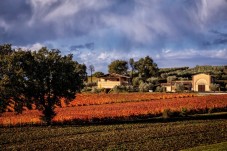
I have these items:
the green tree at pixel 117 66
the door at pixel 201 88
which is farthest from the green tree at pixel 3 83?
the green tree at pixel 117 66

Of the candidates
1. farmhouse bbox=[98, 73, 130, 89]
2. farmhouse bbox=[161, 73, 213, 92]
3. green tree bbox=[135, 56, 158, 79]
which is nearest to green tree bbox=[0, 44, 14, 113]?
farmhouse bbox=[161, 73, 213, 92]

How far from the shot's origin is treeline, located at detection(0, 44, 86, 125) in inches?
1629

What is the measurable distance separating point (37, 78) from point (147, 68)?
124 m

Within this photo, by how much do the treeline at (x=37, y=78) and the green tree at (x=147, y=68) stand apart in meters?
119

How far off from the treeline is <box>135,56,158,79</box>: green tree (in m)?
119

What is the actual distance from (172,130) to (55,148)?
1283 centimetres

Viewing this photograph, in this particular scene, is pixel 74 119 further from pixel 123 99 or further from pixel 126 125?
pixel 123 99

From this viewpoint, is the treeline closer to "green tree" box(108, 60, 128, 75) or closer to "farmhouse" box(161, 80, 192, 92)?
"farmhouse" box(161, 80, 192, 92)

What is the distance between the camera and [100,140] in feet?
103

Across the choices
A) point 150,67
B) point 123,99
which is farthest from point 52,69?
point 150,67

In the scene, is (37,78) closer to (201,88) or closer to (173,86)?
(173,86)

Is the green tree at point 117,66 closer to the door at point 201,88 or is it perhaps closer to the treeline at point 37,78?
the door at point 201,88

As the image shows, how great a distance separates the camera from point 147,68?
164m

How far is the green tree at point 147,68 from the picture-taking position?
16300 cm
